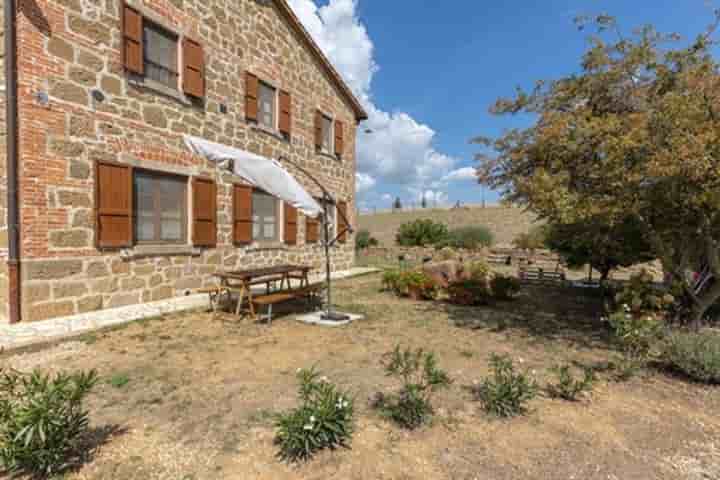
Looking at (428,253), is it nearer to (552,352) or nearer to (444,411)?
(552,352)

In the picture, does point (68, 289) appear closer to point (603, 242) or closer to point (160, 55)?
point (160, 55)

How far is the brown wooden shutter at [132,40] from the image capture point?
644cm

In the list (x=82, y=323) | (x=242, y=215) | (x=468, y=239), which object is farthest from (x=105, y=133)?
(x=468, y=239)

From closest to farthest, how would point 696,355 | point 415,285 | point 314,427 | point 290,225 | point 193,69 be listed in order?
point 314,427 → point 696,355 → point 193,69 → point 415,285 → point 290,225

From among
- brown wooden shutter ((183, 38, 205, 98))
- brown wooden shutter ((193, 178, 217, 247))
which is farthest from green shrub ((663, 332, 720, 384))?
brown wooden shutter ((183, 38, 205, 98))

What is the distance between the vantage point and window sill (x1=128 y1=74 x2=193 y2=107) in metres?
6.68

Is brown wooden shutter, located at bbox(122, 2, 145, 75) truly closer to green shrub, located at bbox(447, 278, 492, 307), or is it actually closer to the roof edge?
the roof edge

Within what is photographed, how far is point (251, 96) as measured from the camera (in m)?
9.27

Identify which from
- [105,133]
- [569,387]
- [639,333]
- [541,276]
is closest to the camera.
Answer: [569,387]

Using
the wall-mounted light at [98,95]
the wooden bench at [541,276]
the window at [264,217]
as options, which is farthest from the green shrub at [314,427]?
the wooden bench at [541,276]

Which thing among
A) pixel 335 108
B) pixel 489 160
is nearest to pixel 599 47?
pixel 489 160

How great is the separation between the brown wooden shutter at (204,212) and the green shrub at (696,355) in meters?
8.09

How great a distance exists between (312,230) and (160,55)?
247 inches

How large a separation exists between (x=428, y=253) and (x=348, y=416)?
16.1 m
